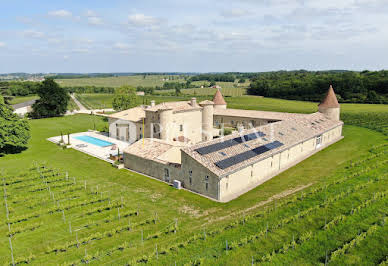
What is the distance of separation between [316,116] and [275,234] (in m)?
33.0

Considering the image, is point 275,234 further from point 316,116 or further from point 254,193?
point 316,116

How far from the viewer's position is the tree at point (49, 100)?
70688 mm

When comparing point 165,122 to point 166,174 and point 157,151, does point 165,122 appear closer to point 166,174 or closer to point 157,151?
point 157,151

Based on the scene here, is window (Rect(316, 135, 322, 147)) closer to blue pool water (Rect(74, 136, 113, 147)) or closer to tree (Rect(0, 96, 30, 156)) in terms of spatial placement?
blue pool water (Rect(74, 136, 113, 147))

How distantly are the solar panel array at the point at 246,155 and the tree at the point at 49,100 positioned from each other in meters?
59.8

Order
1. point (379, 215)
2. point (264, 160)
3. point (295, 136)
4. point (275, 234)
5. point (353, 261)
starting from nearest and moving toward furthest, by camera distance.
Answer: point (353, 261)
point (275, 234)
point (379, 215)
point (264, 160)
point (295, 136)

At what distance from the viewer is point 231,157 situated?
2630cm

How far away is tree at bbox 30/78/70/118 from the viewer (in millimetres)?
70688

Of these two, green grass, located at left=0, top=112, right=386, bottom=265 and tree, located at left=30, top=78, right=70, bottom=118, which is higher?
tree, located at left=30, top=78, right=70, bottom=118

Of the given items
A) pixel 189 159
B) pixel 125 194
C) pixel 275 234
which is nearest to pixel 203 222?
pixel 275 234

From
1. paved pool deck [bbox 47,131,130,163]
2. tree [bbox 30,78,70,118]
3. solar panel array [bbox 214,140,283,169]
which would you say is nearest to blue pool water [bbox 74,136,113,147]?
paved pool deck [bbox 47,131,130,163]

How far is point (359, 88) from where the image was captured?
96.4 meters

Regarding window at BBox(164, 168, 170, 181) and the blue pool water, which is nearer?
window at BBox(164, 168, 170, 181)

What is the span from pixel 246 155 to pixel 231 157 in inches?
81.1
